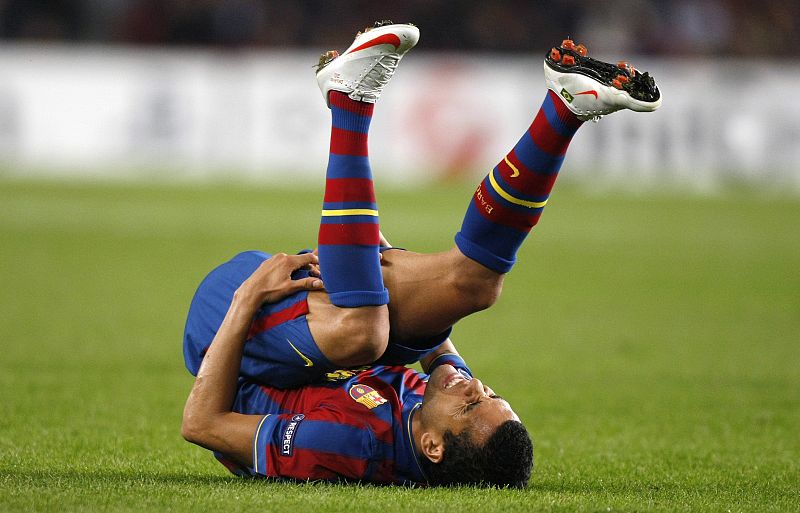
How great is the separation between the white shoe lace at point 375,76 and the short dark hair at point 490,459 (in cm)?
134

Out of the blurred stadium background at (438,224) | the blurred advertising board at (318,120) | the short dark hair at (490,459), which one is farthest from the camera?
the blurred advertising board at (318,120)

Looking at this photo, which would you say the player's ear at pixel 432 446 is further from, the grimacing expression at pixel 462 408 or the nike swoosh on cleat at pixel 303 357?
the nike swoosh on cleat at pixel 303 357

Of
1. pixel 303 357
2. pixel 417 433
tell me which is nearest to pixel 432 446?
pixel 417 433

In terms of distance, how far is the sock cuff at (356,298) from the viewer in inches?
183

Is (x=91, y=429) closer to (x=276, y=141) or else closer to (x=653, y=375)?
(x=653, y=375)

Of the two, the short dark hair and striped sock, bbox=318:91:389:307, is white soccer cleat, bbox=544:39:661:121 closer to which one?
striped sock, bbox=318:91:389:307

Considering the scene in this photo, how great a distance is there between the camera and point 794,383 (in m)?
7.88

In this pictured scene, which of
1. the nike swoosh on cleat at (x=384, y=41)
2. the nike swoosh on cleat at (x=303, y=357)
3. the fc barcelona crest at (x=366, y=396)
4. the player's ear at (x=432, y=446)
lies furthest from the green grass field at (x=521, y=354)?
the nike swoosh on cleat at (x=384, y=41)

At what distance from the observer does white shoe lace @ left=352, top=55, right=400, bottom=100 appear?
4.76 m

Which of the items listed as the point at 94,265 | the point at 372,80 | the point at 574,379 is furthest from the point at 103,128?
the point at 372,80

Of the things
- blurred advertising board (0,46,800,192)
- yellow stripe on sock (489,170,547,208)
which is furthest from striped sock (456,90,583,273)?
blurred advertising board (0,46,800,192)

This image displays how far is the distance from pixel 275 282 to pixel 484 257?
818 millimetres

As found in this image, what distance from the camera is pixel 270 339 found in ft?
15.7

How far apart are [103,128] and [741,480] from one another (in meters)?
17.6
